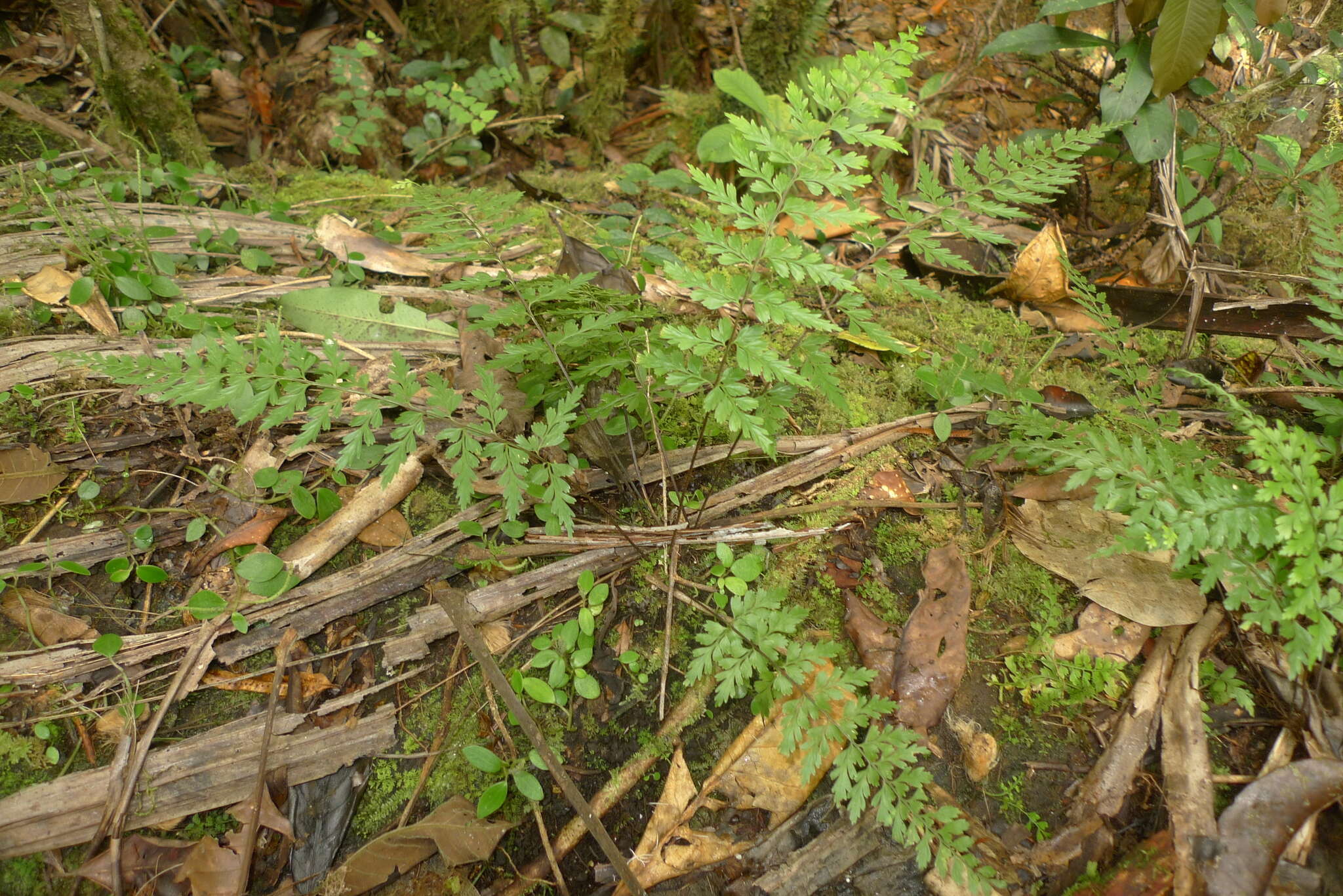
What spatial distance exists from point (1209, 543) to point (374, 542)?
7.38 ft

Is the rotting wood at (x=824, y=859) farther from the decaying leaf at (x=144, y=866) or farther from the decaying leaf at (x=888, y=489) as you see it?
the decaying leaf at (x=144, y=866)

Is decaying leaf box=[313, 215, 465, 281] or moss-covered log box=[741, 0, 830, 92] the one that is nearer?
decaying leaf box=[313, 215, 465, 281]

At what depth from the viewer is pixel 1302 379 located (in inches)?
96.3

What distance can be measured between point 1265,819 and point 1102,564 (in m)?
0.69

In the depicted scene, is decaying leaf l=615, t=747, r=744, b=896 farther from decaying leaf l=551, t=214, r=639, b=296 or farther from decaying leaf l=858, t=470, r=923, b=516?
decaying leaf l=551, t=214, r=639, b=296

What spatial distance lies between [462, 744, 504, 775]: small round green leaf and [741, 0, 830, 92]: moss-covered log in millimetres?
3597

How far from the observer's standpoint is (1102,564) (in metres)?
2.08

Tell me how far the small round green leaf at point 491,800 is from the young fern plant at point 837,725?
0.54m

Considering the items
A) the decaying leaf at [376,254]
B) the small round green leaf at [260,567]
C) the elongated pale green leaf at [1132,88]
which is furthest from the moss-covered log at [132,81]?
the elongated pale green leaf at [1132,88]

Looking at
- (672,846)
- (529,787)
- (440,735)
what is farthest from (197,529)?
(672,846)

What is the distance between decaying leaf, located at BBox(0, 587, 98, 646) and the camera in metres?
2.01

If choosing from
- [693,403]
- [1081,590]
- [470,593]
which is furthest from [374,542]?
[1081,590]

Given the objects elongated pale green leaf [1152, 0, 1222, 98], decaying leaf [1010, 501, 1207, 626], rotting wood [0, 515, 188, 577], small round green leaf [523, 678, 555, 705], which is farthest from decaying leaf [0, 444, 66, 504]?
elongated pale green leaf [1152, 0, 1222, 98]

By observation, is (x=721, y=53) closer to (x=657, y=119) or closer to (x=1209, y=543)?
(x=657, y=119)
